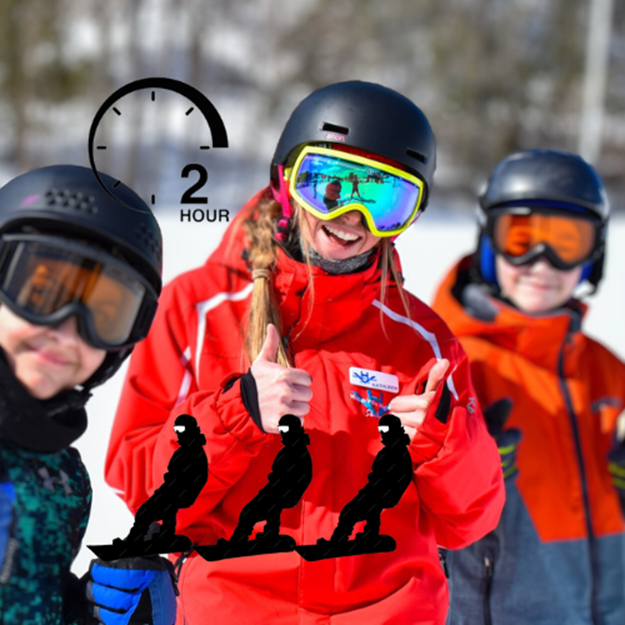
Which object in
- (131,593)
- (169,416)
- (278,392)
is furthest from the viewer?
(169,416)

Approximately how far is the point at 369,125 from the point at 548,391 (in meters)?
1.53

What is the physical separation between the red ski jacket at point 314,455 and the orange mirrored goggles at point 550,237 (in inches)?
43.2

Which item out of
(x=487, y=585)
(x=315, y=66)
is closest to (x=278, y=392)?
(x=487, y=585)

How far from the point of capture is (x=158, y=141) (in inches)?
771

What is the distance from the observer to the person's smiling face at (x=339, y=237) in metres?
1.98

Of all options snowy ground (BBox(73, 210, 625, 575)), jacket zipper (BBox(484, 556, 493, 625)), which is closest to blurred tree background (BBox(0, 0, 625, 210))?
snowy ground (BBox(73, 210, 625, 575))

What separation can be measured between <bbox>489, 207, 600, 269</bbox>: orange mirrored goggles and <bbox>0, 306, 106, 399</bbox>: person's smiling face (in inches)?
77.5

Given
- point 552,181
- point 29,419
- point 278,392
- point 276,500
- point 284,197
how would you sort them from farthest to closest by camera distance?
point 552,181 < point 284,197 < point 276,500 < point 278,392 < point 29,419

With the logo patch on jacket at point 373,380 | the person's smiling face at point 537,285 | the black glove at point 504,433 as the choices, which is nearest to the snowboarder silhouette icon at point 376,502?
the logo patch on jacket at point 373,380

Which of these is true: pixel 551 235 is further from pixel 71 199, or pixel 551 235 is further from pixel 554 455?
pixel 71 199

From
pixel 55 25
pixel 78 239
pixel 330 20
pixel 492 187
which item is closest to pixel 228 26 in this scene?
pixel 330 20

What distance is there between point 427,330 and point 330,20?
27.0 metres

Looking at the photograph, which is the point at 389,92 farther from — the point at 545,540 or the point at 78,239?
the point at 545,540

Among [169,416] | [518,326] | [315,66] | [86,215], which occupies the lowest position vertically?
[169,416]
